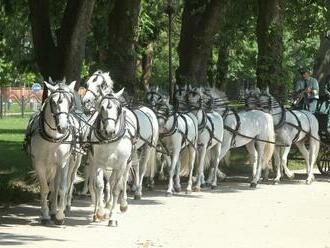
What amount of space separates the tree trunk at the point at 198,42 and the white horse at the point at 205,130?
3238mm

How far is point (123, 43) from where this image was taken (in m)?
19.7

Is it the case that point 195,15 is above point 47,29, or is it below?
above

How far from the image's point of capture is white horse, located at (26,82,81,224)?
40.3 feet

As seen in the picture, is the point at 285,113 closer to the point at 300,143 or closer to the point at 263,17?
the point at 300,143

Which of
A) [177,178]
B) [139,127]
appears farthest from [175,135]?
[139,127]

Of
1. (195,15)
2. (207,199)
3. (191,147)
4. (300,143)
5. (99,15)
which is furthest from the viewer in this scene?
(99,15)

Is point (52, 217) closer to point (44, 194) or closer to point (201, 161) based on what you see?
point (44, 194)

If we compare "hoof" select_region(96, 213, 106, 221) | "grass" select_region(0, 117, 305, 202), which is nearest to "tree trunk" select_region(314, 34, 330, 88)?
"grass" select_region(0, 117, 305, 202)

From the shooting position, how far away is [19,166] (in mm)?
21062

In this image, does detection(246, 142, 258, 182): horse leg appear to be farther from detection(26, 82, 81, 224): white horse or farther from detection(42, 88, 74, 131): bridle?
detection(42, 88, 74, 131): bridle

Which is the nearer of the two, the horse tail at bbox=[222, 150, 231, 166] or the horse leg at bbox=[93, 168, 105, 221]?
the horse leg at bbox=[93, 168, 105, 221]

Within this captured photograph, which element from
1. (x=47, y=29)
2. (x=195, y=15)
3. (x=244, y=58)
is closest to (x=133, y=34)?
(x=47, y=29)

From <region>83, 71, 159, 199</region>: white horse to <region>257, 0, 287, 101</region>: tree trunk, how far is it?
6.74 meters

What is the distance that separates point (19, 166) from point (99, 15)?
718 cm
